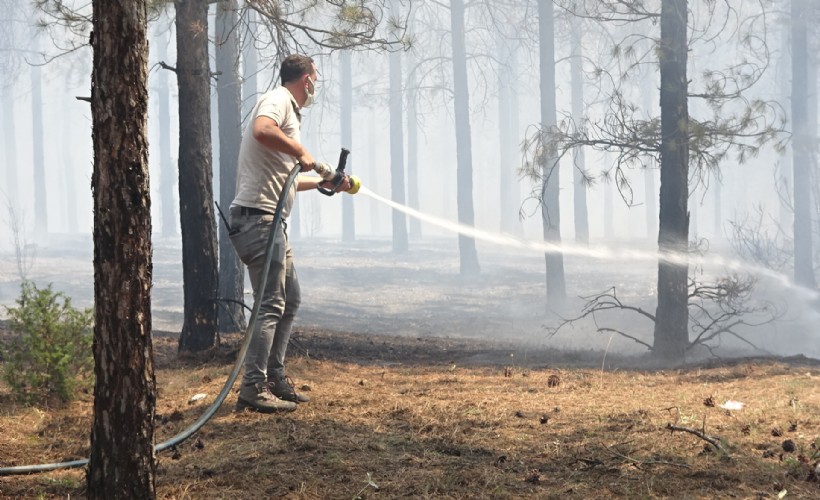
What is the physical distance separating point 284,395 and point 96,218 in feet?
8.56

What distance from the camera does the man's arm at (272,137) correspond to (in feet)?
14.9

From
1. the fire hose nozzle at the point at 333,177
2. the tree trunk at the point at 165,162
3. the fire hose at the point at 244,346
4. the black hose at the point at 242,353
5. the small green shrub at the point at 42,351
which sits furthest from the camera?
the tree trunk at the point at 165,162

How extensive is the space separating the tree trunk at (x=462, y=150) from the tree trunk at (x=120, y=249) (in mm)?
21783

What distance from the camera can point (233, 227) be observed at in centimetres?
473

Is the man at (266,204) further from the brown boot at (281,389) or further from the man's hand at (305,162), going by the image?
the brown boot at (281,389)

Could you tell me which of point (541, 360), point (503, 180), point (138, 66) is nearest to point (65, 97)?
point (503, 180)

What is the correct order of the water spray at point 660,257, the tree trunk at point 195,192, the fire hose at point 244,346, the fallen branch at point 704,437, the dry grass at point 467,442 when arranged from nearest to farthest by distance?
the dry grass at point 467,442 < the fire hose at point 244,346 < the fallen branch at point 704,437 < the tree trunk at point 195,192 < the water spray at point 660,257

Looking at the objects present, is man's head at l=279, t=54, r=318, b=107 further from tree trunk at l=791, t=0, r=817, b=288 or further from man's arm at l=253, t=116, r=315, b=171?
tree trunk at l=791, t=0, r=817, b=288

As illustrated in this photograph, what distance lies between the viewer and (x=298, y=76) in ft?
16.1

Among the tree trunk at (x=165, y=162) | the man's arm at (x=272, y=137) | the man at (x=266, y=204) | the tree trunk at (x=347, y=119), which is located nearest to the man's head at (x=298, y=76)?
the man at (x=266, y=204)

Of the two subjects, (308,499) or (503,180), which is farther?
(503,180)

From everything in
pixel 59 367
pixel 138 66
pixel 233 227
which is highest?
pixel 138 66

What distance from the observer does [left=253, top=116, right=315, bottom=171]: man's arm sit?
4538mm

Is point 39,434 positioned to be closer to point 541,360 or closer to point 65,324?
point 65,324
